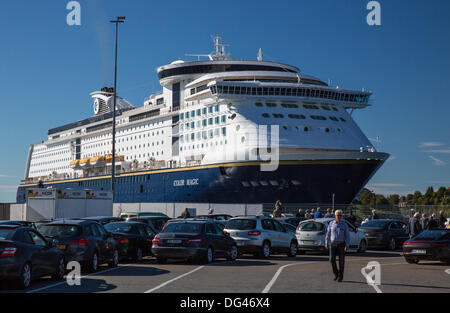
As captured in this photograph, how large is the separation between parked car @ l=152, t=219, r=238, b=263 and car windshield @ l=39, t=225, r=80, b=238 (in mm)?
2810

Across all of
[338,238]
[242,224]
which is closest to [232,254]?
[242,224]

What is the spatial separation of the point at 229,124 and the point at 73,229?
27190mm

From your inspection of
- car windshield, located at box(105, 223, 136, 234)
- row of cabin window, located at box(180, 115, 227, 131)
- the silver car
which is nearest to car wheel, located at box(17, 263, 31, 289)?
car windshield, located at box(105, 223, 136, 234)

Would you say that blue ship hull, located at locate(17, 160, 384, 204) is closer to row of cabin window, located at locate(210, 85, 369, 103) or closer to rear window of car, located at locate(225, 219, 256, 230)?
row of cabin window, located at locate(210, 85, 369, 103)

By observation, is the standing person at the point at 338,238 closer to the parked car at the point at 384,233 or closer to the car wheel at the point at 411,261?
the car wheel at the point at 411,261

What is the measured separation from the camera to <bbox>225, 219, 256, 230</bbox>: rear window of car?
1867 centimetres

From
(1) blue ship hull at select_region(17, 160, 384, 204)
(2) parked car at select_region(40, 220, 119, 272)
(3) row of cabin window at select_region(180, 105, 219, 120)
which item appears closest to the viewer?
(2) parked car at select_region(40, 220, 119, 272)

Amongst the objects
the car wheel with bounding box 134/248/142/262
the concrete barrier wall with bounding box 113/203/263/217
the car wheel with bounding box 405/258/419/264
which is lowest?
the car wheel with bounding box 405/258/419/264

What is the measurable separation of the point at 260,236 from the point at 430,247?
194 inches

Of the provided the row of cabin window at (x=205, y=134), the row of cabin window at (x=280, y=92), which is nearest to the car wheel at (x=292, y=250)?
the row of cabin window at (x=280, y=92)

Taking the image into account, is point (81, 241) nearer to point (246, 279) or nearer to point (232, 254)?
point (246, 279)

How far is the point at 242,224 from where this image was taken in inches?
741

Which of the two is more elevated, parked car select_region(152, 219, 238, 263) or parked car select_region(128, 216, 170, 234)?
parked car select_region(128, 216, 170, 234)
